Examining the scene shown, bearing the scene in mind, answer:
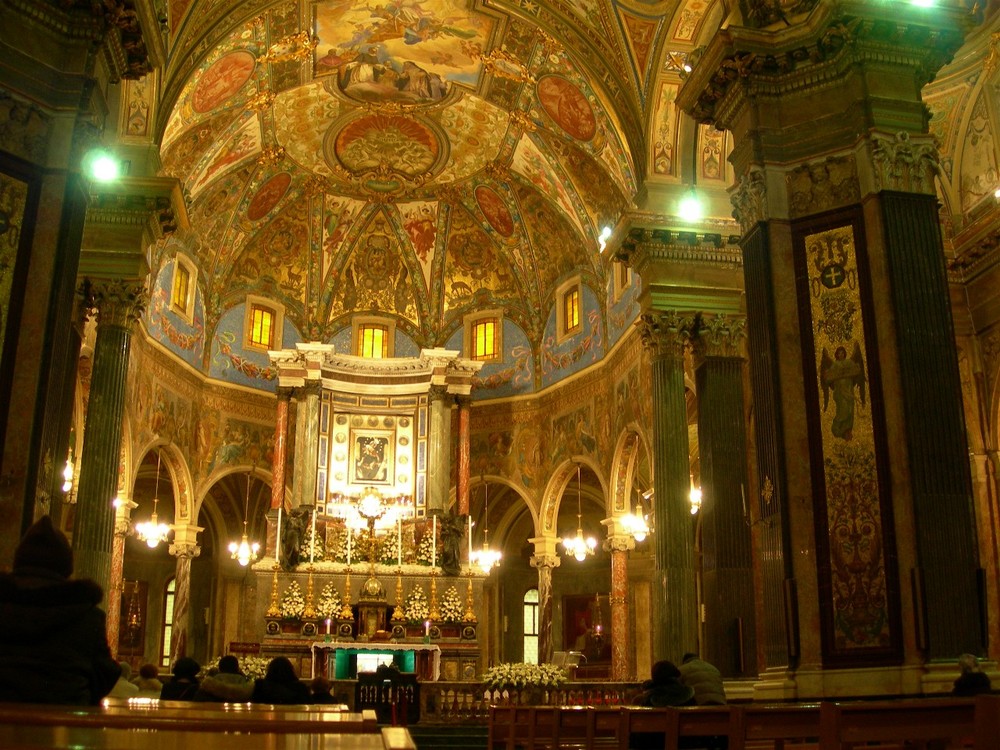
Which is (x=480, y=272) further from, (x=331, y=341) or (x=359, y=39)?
(x=359, y=39)

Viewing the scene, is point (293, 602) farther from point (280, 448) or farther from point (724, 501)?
point (724, 501)

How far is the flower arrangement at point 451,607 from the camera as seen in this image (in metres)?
23.2

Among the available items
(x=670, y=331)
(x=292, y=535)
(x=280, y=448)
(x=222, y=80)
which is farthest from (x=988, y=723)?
(x=280, y=448)

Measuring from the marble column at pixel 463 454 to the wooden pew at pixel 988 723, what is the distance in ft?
72.9

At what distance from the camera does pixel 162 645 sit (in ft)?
97.0

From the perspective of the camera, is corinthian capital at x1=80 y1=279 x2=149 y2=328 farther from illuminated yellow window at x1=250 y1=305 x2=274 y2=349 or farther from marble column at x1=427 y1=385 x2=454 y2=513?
illuminated yellow window at x1=250 y1=305 x2=274 y2=349

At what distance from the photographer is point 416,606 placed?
2334 centimetres

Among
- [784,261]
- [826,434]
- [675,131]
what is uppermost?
[675,131]

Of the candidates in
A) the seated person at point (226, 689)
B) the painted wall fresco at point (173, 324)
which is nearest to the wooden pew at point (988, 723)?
the seated person at point (226, 689)

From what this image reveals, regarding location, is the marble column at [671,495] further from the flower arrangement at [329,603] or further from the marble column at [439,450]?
A: the marble column at [439,450]

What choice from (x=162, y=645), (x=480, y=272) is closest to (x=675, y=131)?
(x=480, y=272)

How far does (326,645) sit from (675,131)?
42.0 ft

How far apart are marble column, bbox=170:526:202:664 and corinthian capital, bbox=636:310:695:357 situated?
1355cm

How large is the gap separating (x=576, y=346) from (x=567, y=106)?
674cm
